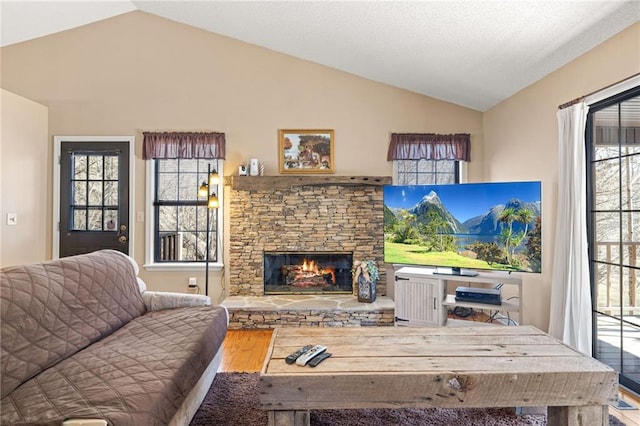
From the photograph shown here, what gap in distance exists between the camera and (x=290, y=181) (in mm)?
4082

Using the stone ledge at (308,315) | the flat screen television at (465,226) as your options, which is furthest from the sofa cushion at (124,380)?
the flat screen television at (465,226)

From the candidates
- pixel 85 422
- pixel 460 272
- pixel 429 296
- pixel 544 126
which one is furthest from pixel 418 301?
pixel 85 422

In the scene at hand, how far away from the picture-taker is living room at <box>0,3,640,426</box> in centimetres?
415

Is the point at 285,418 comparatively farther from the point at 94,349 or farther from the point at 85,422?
the point at 94,349

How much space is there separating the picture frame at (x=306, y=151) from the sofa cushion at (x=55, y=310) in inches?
91.3

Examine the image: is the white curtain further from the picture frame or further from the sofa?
the sofa

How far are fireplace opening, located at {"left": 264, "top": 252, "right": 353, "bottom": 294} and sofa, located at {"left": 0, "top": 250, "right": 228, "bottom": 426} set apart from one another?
180 cm

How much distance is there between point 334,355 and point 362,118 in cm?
317

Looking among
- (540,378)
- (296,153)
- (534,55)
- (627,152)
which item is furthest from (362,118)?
(540,378)

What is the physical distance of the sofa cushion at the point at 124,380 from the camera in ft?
4.09

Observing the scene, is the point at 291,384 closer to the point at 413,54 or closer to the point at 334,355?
the point at 334,355

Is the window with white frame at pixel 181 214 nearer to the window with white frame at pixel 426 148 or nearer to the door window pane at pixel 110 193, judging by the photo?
the door window pane at pixel 110 193

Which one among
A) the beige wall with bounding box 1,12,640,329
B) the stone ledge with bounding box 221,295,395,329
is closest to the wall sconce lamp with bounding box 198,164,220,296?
the beige wall with bounding box 1,12,640,329

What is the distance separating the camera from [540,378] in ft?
5.00
